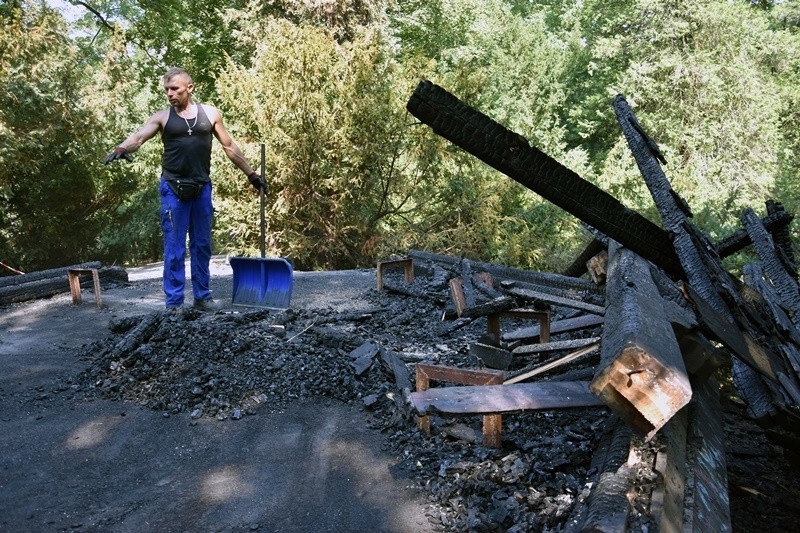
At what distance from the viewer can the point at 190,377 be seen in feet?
14.5

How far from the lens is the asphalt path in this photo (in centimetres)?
282

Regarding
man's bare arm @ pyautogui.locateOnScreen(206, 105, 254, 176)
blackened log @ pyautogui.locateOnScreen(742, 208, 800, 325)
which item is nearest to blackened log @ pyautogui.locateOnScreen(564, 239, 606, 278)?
blackened log @ pyautogui.locateOnScreen(742, 208, 800, 325)

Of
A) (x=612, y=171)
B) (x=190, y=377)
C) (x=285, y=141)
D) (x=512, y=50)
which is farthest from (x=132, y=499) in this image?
(x=512, y=50)

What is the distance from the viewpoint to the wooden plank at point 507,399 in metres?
2.94

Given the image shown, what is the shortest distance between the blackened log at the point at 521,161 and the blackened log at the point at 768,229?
2754 mm

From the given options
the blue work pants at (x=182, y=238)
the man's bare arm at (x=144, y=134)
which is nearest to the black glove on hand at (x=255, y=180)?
the blue work pants at (x=182, y=238)

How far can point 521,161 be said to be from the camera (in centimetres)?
322

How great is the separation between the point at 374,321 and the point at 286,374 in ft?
5.43

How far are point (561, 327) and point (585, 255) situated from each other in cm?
237

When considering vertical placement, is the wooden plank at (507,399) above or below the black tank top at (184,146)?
below

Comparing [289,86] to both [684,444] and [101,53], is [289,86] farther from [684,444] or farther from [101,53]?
[684,444]

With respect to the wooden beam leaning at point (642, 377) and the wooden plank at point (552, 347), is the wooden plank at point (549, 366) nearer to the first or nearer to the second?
the wooden plank at point (552, 347)

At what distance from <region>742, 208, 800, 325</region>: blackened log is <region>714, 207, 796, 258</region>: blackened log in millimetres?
641

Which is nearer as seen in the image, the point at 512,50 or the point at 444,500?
the point at 444,500
